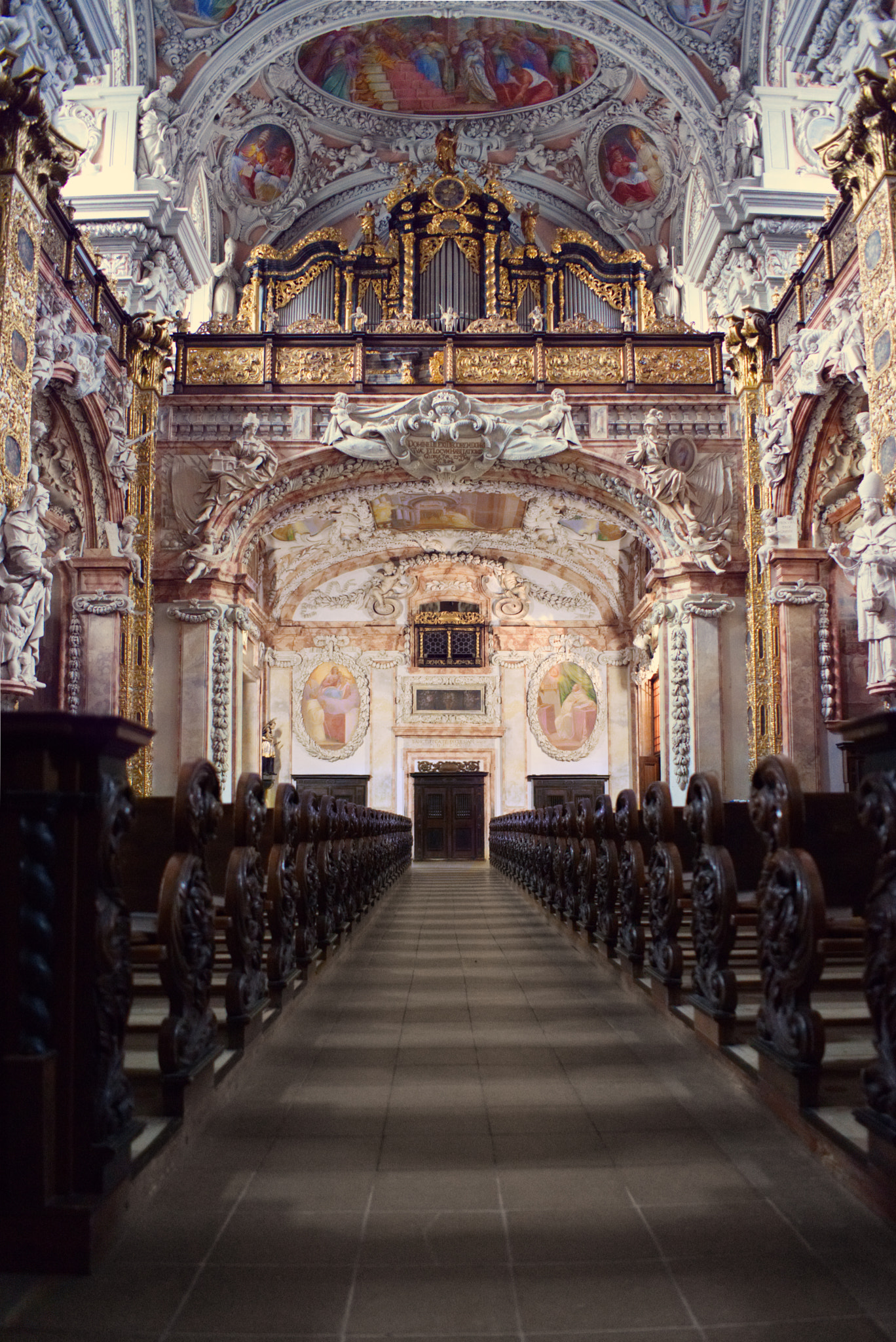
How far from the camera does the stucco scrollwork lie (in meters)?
22.3

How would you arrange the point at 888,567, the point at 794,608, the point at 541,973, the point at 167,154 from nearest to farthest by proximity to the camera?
the point at 541,973
the point at 888,567
the point at 794,608
the point at 167,154

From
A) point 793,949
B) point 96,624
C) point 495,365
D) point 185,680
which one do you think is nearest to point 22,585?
point 96,624

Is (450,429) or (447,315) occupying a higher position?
(447,315)

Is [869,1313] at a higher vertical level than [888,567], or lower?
lower

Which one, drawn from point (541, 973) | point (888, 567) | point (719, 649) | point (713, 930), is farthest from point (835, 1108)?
point (719, 649)

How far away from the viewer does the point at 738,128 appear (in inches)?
558

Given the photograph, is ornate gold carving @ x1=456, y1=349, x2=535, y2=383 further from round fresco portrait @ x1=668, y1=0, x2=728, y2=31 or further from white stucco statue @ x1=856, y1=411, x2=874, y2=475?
white stucco statue @ x1=856, y1=411, x2=874, y2=475

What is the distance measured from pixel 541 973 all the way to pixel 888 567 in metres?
4.77

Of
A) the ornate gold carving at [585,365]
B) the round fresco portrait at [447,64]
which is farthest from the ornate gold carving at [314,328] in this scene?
the round fresco portrait at [447,64]

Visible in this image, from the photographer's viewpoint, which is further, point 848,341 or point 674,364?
point 674,364

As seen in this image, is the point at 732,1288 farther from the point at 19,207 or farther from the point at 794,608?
the point at 794,608

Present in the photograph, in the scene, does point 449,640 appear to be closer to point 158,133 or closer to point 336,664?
point 336,664

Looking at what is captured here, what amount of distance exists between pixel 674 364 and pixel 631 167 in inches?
232

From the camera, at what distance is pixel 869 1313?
178 centimetres
